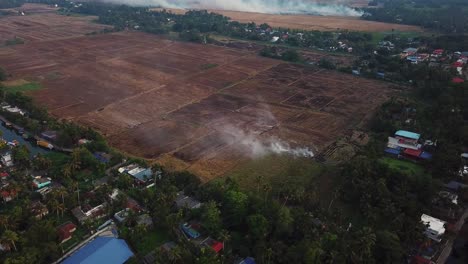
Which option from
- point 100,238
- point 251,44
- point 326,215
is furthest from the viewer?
point 251,44

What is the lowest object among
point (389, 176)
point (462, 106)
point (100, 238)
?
point (100, 238)

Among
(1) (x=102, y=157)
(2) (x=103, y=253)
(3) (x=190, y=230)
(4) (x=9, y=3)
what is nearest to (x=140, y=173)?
(1) (x=102, y=157)

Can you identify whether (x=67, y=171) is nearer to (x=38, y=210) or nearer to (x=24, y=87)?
(x=38, y=210)

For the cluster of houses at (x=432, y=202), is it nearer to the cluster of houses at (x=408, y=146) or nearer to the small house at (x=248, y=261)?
the cluster of houses at (x=408, y=146)

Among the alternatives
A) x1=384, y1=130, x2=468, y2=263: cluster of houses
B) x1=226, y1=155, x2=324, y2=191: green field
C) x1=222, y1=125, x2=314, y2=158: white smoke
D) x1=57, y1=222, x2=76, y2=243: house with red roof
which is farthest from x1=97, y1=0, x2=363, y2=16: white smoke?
x1=57, y1=222, x2=76, y2=243: house with red roof

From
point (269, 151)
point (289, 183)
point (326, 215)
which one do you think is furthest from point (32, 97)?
point (326, 215)

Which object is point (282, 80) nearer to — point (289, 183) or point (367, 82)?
point (367, 82)

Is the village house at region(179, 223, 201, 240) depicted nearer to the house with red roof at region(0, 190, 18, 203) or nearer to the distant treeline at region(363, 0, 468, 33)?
the house with red roof at region(0, 190, 18, 203)
